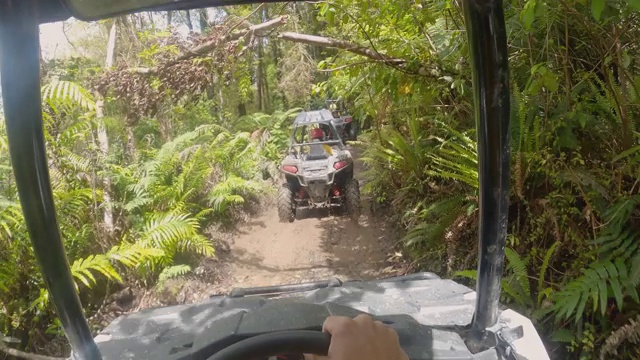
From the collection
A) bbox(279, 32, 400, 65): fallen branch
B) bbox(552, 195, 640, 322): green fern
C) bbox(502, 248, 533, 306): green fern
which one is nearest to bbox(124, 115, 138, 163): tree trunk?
bbox(279, 32, 400, 65): fallen branch

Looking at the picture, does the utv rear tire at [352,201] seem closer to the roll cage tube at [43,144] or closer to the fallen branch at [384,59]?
the fallen branch at [384,59]

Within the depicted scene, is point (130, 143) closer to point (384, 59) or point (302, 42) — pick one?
point (302, 42)

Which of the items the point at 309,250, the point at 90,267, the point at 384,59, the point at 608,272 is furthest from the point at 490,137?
the point at 309,250

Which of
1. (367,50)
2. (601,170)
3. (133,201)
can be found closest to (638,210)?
(601,170)

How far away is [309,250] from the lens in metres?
5.61

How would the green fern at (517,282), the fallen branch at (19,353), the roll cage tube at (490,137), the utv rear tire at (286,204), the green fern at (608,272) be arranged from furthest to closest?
the utv rear tire at (286,204) < the fallen branch at (19,353) < the green fern at (517,282) < the green fern at (608,272) < the roll cage tube at (490,137)

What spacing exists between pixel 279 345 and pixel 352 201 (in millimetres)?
5530

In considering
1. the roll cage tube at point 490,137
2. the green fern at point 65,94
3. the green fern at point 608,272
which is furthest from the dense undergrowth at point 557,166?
the green fern at point 65,94

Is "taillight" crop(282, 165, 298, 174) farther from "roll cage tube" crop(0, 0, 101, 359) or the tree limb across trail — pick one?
"roll cage tube" crop(0, 0, 101, 359)

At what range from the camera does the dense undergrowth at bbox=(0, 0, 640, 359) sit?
2754 mm

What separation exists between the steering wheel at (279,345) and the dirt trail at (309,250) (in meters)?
4.18

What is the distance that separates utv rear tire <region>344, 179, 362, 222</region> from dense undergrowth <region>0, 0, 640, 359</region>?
0.29 meters

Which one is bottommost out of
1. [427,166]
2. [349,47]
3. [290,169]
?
[290,169]

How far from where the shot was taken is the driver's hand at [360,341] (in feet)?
2.28
